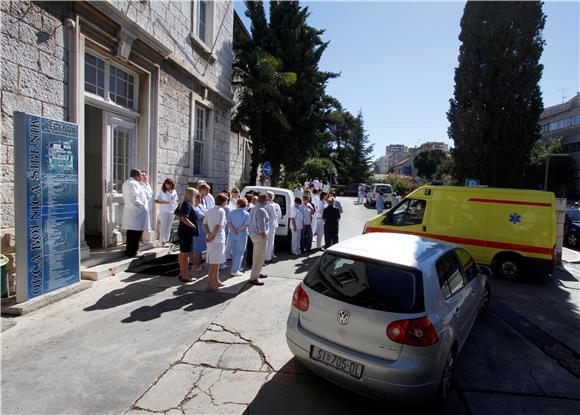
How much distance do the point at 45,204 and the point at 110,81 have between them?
12.7ft

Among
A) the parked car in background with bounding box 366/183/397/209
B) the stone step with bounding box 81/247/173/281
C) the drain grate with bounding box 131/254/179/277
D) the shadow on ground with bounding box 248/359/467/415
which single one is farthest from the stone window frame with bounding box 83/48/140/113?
the parked car in background with bounding box 366/183/397/209

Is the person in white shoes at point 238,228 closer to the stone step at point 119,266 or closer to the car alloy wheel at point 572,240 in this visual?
the stone step at point 119,266

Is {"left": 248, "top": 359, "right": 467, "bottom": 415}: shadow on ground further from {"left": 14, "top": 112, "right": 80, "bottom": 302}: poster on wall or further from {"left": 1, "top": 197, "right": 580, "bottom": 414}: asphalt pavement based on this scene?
{"left": 14, "top": 112, "right": 80, "bottom": 302}: poster on wall

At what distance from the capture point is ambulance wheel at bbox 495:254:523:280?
8.75 meters

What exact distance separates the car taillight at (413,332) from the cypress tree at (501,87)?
14997 mm

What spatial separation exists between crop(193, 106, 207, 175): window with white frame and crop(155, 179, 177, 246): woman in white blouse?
300 cm

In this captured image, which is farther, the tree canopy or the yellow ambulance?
the tree canopy

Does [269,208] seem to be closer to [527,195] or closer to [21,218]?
[21,218]

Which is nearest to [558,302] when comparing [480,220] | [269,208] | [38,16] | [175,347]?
[480,220]

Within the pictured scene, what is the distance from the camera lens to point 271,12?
19.0 metres

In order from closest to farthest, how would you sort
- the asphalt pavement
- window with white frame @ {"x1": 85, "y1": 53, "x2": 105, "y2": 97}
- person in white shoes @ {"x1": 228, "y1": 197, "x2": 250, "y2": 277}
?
the asphalt pavement
person in white shoes @ {"x1": 228, "y1": 197, "x2": 250, "y2": 277}
window with white frame @ {"x1": 85, "y1": 53, "x2": 105, "y2": 97}

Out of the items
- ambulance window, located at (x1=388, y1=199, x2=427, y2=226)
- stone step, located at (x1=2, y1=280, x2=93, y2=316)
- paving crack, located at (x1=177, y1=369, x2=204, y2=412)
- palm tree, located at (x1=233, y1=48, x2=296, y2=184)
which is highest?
palm tree, located at (x1=233, y1=48, x2=296, y2=184)

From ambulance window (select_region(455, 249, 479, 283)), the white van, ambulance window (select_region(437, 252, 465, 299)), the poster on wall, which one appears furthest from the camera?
the white van

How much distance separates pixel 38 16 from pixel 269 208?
16.9 feet
